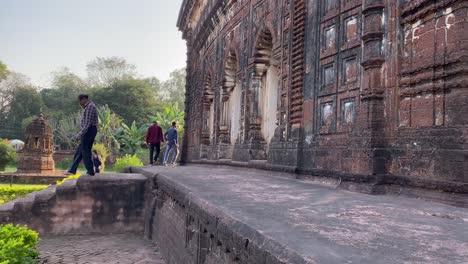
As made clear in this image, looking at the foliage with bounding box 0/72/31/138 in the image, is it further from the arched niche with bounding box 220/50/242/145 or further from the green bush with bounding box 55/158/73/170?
the arched niche with bounding box 220/50/242/145

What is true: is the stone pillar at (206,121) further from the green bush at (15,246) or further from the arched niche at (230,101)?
the green bush at (15,246)

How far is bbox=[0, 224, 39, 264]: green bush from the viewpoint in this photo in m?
3.55

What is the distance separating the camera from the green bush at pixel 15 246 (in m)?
3.55

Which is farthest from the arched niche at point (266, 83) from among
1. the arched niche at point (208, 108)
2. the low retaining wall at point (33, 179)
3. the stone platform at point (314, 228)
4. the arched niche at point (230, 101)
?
the low retaining wall at point (33, 179)

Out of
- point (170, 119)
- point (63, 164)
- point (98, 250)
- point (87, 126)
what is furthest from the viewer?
point (170, 119)

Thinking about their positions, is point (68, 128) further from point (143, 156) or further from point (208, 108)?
point (208, 108)

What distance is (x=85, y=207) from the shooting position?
7.47 meters

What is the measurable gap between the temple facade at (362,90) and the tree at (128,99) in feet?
109

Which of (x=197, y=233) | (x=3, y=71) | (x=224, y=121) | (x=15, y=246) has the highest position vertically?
(x=3, y=71)

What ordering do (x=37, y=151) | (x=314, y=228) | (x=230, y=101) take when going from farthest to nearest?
1. (x=37, y=151)
2. (x=230, y=101)
3. (x=314, y=228)

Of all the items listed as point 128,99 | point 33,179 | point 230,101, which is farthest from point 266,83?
point 128,99

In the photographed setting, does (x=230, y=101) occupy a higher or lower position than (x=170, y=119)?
lower

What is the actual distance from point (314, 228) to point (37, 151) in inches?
849

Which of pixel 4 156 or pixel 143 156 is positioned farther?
pixel 143 156
